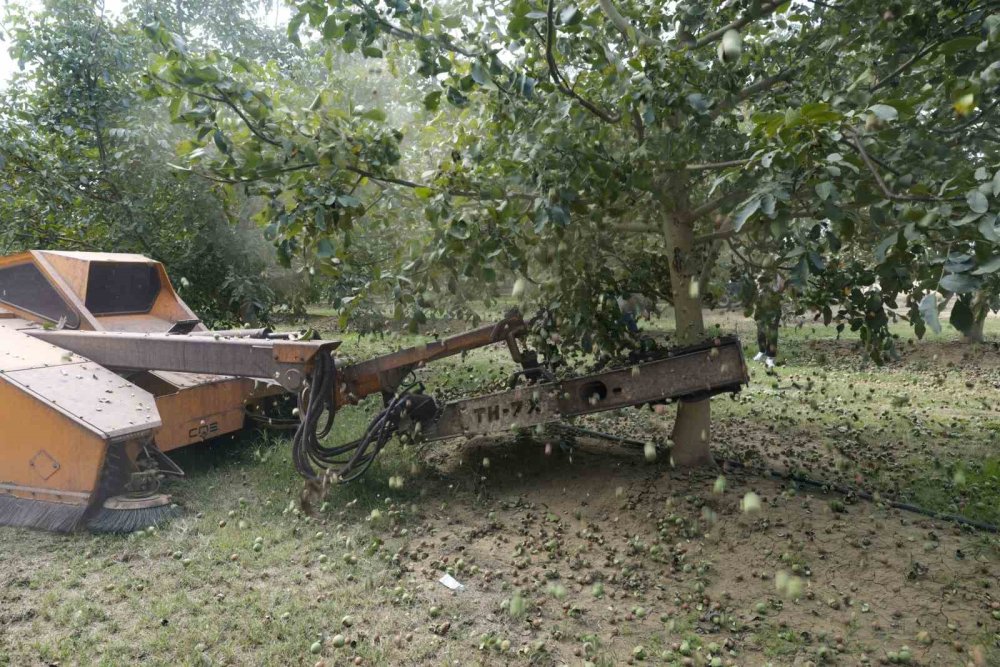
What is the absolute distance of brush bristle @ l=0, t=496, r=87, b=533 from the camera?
13.4 feet

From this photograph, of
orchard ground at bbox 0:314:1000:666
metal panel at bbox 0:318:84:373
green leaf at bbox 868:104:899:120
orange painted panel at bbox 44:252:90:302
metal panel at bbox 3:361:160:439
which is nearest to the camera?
green leaf at bbox 868:104:899:120

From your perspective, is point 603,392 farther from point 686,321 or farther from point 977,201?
point 977,201

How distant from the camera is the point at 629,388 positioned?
4.39 metres

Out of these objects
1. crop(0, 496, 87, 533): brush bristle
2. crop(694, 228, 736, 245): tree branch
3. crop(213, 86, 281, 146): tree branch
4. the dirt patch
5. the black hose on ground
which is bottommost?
crop(0, 496, 87, 533): brush bristle

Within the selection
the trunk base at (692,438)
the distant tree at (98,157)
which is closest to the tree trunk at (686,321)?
the trunk base at (692,438)

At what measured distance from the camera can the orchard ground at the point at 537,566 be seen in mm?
3074

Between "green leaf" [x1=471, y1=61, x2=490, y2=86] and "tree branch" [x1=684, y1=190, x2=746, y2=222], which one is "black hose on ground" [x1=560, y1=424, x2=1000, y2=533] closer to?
"tree branch" [x1=684, y1=190, x2=746, y2=222]

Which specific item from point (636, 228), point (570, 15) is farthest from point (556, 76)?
point (636, 228)

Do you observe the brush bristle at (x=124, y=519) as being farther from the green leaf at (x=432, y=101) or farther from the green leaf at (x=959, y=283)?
the green leaf at (x=959, y=283)

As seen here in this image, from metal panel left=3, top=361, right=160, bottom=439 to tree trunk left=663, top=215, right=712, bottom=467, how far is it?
11.4 feet

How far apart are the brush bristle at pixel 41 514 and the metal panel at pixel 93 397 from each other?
1.65ft

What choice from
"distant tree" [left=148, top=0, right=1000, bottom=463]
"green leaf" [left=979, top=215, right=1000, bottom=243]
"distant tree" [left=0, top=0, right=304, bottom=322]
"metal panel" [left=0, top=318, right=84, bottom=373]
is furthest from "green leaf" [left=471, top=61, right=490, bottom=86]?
"distant tree" [left=0, top=0, right=304, bottom=322]

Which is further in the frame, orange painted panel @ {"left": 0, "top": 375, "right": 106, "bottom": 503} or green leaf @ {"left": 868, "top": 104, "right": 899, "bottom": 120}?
orange painted panel @ {"left": 0, "top": 375, "right": 106, "bottom": 503}

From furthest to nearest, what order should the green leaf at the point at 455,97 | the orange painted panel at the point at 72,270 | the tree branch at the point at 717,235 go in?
the orange painted panel at the point at 72,270 < the tree branch at the point at 717,235 < the green leaf at the point at 455,97
